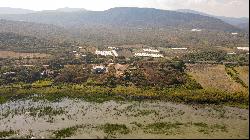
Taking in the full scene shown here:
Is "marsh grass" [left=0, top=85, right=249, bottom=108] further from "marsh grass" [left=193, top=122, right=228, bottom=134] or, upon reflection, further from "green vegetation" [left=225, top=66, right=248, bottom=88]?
"marsh grass" [left=193, top=122, right=228, bottom=134]

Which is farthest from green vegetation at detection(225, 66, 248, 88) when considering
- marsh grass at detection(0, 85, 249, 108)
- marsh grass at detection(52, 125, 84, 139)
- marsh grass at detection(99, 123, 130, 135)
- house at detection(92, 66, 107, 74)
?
marsh grass at detection(52, 125, 84, 139)

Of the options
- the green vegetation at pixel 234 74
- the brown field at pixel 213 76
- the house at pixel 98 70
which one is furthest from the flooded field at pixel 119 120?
the house at pixel 98 70

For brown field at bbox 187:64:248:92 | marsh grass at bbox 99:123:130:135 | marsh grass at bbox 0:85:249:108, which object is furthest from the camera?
brown field at bbox 187:64:248:92

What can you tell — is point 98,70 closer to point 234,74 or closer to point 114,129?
point 234,74

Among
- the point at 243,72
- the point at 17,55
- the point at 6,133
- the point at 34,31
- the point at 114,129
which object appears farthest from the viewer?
the point at 34,31

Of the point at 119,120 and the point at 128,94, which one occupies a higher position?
the point at 128,94

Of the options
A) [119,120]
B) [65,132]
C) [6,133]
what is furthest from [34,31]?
[65,132]

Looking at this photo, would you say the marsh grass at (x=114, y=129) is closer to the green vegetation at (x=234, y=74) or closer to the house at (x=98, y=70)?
the green vegetation at (x=234, y=74)
